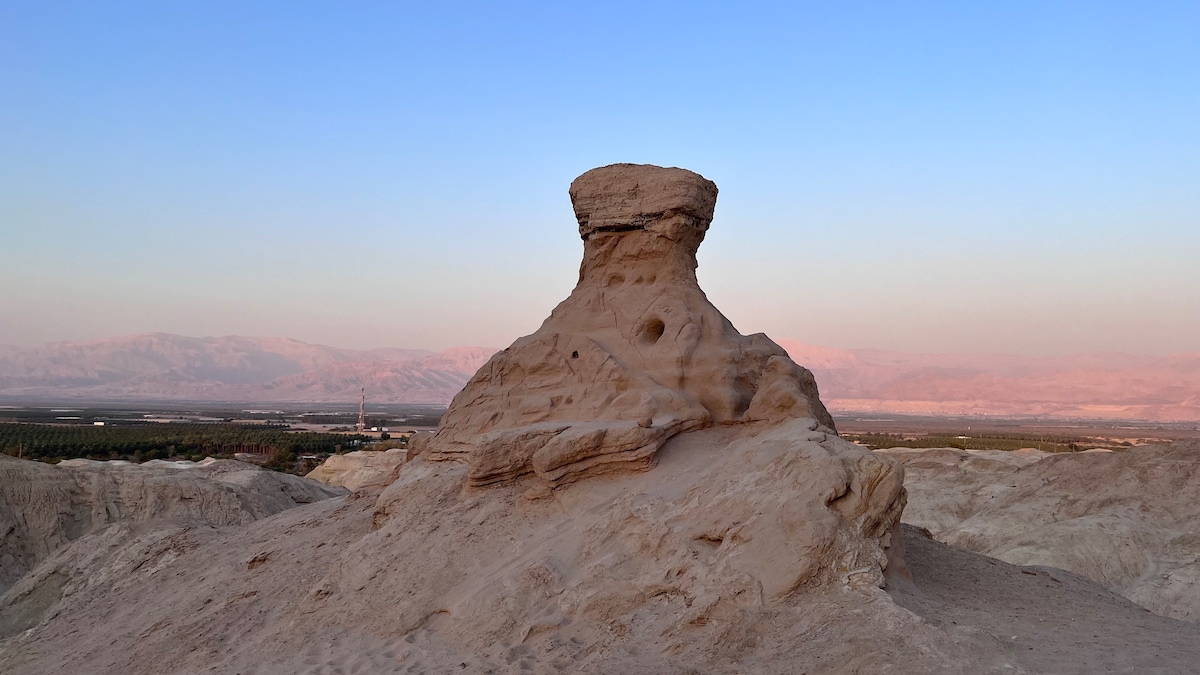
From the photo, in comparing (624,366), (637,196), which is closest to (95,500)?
(624,366)

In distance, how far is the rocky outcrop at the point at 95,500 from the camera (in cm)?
1861

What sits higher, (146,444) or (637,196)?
(637,196)

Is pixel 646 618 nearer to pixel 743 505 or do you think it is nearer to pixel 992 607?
pixel 743 505

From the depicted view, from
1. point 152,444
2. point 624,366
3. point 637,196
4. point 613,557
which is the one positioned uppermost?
point 637,196

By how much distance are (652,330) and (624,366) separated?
96cm

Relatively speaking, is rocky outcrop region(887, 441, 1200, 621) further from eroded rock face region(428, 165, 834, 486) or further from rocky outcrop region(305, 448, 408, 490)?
rocky outcrop region(305, 448, 408, 490)

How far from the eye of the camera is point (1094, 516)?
2080cm

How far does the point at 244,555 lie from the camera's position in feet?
41.4

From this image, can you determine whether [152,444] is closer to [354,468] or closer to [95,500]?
[354,468]

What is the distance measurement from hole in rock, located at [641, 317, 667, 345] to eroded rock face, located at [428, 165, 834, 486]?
0.05ft

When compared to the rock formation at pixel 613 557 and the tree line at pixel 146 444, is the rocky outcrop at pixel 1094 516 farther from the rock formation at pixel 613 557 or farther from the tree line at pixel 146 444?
the tree line at pixel 146 444

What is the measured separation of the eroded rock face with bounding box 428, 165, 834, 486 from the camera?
10.5 m

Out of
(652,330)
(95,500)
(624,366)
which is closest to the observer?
(624,366)

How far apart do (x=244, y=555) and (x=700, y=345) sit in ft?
24.0
